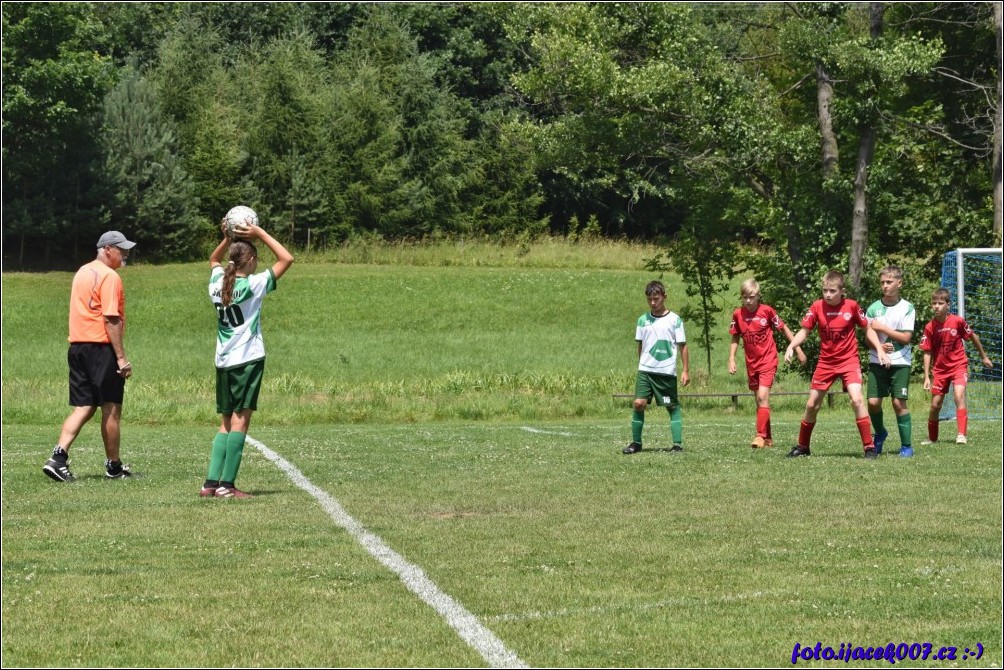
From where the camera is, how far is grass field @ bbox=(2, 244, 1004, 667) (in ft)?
20.1

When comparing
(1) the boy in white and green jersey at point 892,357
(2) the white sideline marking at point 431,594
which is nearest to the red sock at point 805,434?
(1) the boy in white and green jersey at point 892,357

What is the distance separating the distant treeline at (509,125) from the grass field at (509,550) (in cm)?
1260

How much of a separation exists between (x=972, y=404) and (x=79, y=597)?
22.7m

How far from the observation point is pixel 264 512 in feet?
34.0

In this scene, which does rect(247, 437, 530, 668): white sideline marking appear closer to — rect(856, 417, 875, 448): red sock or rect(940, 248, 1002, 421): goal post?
rect(856, 417, 875, 448): red sock

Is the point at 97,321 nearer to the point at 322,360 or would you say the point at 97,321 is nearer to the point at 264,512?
the point at 264,512

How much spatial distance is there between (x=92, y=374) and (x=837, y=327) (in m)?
7.35

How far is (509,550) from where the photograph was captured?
8508 mm

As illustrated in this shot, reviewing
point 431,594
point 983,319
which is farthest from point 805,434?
point 983,319

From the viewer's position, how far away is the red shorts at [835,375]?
14852 millimetres

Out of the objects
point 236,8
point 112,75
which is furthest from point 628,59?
point 236,8

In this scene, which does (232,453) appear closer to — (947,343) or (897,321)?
(897,321)

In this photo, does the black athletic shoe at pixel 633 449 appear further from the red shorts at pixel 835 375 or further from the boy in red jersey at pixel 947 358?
the boy in red jersey at pixel 947 358

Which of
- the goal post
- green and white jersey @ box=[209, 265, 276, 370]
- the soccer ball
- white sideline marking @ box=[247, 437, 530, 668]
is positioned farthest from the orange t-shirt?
the goal post
